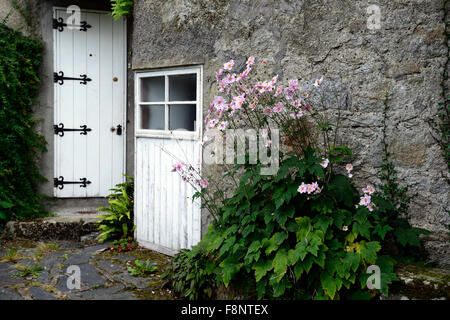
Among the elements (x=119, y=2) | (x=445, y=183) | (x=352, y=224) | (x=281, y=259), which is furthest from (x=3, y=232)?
(x=445, y=183)

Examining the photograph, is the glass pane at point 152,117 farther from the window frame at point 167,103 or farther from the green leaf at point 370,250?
the green leaf at point 370,250

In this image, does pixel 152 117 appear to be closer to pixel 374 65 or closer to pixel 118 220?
pixel 118 220

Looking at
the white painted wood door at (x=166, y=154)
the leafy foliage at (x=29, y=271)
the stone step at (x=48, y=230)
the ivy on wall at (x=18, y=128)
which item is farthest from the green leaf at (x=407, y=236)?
the ivy on wall at (x=18, y=128)

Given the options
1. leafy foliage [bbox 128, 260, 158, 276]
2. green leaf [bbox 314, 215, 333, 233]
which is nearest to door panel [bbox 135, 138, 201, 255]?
leafy foliage [bbox 128, 260, 158, 276]

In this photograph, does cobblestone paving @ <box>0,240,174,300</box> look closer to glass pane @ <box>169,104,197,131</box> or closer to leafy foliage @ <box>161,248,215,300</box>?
leafy foliage @ <box>161,248,215,300</box>

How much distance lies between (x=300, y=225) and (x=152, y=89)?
297cm

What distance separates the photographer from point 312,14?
149 inches

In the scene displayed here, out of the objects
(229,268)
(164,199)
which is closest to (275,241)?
(229,268)

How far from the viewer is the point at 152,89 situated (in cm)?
546

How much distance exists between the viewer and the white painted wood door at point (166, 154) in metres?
4.84

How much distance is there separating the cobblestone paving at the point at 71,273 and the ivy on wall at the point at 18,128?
2.11ft

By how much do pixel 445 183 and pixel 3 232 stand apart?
536cm

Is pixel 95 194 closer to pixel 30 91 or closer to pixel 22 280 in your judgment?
pixel 30 91
